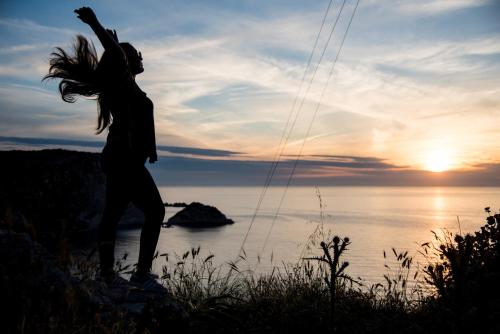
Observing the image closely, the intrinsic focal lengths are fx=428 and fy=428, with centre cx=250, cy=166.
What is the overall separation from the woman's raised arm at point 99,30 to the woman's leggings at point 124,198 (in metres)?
1.09

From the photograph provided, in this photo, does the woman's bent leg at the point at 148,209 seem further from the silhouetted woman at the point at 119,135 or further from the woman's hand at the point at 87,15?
the woman's hand at the point at 87,15

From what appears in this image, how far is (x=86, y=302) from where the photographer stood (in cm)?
332

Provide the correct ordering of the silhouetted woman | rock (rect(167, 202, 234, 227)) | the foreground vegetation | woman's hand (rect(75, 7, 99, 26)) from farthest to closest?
rock (rect(167, 202, 234, 227))
the silhouetted woman
woman's hand (rect(75, 7, 99, 26))
the foreground vegetation

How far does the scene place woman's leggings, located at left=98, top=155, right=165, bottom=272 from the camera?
4.36m

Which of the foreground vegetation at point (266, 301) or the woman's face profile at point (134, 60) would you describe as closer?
the foreground vegetation at point (266, 301)

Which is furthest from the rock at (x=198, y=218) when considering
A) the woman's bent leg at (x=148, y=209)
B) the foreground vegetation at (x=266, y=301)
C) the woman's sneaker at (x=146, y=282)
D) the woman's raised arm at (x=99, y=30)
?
the woman's raised arm at (x=99, y=30)

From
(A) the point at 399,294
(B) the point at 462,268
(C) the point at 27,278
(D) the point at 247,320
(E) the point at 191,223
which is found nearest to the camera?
(B) the point at 462,268

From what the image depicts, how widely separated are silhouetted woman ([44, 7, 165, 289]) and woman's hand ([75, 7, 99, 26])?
44 cm

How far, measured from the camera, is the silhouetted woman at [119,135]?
4281mm

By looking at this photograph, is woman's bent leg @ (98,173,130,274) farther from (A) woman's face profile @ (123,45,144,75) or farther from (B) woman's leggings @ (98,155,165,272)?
(A) woman's face profile @ (123,45,144,75)

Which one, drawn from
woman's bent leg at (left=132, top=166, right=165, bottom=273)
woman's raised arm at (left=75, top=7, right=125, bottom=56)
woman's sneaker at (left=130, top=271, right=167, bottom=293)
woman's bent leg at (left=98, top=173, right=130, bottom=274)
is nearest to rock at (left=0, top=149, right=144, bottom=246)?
woman's bent leg at (left=98, top=173, right=130, bottom=274)

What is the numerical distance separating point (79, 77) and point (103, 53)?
357mm

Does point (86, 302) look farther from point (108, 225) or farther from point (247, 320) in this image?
point (247, 320)

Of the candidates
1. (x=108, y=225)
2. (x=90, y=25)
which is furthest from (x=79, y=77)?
(x=108, y=225)
